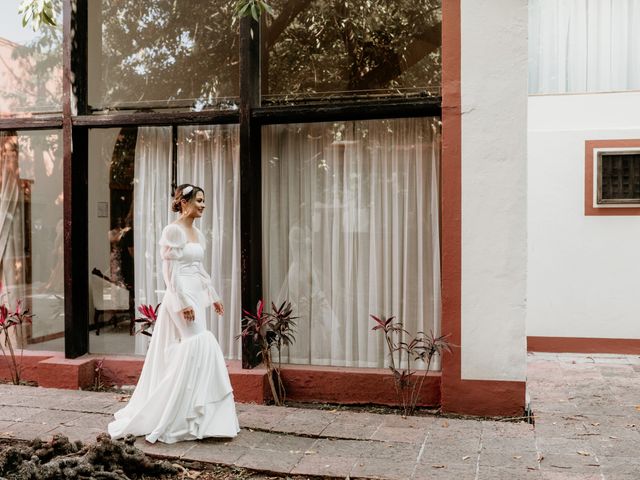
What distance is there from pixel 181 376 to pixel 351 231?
8.11 ft

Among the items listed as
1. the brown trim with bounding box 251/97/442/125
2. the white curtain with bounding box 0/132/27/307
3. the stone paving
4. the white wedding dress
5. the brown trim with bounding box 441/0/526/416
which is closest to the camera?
the stone paving

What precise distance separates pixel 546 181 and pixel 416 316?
351 centimetres

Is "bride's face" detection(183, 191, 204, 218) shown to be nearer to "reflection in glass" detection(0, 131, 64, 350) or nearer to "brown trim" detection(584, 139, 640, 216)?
"reflection in glass" detection(0, 131, 64, 350)

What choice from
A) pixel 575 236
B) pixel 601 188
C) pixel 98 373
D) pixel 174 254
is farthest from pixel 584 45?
pixel 98 373

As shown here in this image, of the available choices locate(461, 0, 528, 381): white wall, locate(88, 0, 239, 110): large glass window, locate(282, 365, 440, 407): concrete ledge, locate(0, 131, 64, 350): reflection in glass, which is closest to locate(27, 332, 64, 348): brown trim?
locate(0, 131, 64, 350): reflection in glass

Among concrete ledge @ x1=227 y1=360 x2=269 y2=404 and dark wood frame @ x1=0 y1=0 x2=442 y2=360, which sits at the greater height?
dark wood frame @ x1=0 y1=0 x2=442 y2=360

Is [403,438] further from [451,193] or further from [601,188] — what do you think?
[601,188]

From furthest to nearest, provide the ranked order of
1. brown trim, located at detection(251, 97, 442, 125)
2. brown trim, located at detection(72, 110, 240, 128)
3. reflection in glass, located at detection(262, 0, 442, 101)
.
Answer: brown trim, located at detection(72, 110, 240, 128), reflection in glass, located at detection(262, 0, 442, 101), brown trim, located at detection(251, 97, 442, 125)

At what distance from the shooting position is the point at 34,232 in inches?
316

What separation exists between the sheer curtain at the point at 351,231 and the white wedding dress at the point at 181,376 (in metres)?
1.57

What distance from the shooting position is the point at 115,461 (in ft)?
15.5

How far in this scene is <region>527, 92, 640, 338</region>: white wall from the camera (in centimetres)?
901

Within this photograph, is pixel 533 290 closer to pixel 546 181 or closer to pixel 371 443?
pixel 546 181

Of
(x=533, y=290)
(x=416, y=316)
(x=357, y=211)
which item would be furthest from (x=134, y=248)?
(x=533, y=290)
